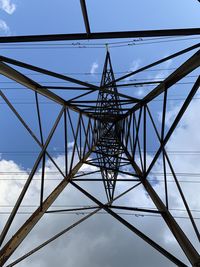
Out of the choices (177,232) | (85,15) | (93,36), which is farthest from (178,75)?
(177,232)

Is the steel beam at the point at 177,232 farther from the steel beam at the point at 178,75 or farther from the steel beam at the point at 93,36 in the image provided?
the steel beam at the point at 93,36

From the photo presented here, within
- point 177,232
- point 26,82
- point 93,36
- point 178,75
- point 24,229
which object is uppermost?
point 26,82

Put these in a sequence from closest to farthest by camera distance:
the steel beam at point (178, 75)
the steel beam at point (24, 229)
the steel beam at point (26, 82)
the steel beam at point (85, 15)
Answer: the steel beam at point (85, 15), the steel beam at point (24, 229), the steel beam at point (178, 75), the steel beam at point (26, 82)

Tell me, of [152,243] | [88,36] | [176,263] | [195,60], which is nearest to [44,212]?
[152,243]

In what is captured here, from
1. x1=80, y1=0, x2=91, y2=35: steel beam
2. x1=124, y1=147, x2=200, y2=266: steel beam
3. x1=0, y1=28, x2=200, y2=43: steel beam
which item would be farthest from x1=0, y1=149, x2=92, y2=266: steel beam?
x1=80, y1=0, x2=91, y2=35: steel beam

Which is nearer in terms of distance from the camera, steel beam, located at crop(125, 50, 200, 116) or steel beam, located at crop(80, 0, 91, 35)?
steel beam, located at crop(80, 0, 91, 35)

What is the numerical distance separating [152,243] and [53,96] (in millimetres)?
4686

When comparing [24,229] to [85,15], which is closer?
[85,15]

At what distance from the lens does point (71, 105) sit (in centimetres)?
938

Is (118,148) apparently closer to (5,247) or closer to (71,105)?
(71,105)

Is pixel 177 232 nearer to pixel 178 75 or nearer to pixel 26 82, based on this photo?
pixel 178 75

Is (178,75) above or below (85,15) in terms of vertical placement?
above

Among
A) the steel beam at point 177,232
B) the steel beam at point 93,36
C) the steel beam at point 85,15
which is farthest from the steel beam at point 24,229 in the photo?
the steel beam at point 85,15

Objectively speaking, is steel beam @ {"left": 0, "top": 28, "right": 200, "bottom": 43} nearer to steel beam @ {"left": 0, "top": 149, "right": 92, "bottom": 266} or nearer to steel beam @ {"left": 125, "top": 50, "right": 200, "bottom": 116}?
steel beam @ {"left": 125, "top": 50, "right": 200, "bottom": 116}
